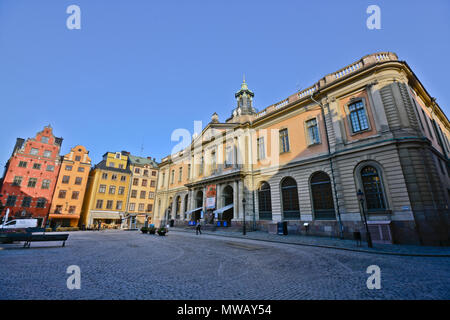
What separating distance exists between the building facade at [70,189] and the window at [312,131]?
41994 millimetres

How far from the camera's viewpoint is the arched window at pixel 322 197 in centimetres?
1716

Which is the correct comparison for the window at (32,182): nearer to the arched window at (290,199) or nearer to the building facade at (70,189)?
the building facade at (70,189)

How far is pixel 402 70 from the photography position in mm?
15805

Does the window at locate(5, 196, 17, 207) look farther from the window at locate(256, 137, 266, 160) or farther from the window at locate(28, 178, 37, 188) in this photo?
the window at locate(256, 137, 266, 160)

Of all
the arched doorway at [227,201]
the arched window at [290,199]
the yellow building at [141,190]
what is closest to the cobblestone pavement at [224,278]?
the arched window at [290,199]

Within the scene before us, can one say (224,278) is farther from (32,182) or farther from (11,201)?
(32,182)

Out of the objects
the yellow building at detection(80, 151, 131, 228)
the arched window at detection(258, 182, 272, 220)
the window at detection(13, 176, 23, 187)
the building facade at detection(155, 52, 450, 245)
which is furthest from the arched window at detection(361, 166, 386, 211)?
the window at detection(13, 176, 23, 187)

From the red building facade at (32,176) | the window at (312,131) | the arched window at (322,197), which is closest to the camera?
the arched window at (322,197)

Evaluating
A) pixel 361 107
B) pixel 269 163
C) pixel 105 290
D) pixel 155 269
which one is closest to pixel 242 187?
pixel 269 163

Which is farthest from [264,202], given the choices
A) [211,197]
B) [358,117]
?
[358,117]

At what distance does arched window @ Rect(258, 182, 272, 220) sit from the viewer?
21844 mm

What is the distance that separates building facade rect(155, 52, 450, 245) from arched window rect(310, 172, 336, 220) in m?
0.08

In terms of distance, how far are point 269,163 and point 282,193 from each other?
12.2 ft
